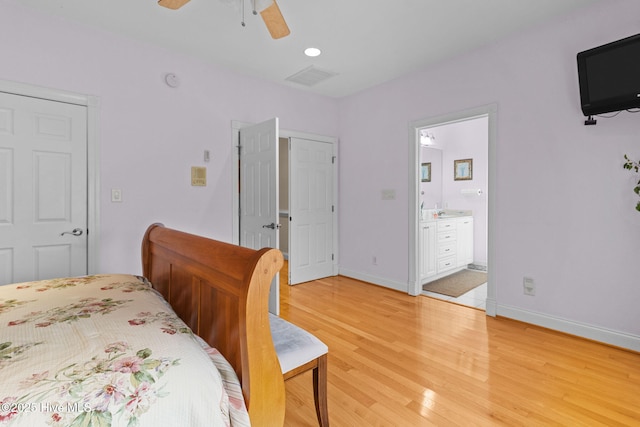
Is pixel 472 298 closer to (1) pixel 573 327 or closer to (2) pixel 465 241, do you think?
(1) pixel 573 327

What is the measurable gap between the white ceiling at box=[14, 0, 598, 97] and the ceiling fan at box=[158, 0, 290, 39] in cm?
20

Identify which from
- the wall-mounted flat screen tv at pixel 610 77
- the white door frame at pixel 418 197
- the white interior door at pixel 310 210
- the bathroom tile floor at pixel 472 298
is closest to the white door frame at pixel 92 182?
the white interior door at pixel 310 210

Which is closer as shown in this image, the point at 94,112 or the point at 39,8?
the point at 39,8

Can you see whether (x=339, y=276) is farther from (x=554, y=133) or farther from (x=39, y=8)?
(x=39, y=8)

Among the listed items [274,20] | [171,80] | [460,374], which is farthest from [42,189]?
[460,374]

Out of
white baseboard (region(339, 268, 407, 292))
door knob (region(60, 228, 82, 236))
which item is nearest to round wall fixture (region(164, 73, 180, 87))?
door knob (region(60, 228, 82, 236))

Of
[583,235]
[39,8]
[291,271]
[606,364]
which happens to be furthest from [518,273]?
[39,8]

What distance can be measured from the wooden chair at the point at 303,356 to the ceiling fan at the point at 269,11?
6.05 ft

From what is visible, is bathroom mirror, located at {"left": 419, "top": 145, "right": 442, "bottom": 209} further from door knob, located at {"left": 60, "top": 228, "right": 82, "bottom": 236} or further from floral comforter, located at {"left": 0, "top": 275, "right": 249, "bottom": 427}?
floral comforter, located at {"left": 0, "top": 275, "right": 249, "bottom": 427}

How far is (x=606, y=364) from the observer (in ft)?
7.23

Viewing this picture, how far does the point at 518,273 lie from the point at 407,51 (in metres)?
2.42

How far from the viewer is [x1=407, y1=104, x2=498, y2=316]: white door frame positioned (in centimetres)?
310

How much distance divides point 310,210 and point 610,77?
3.20m

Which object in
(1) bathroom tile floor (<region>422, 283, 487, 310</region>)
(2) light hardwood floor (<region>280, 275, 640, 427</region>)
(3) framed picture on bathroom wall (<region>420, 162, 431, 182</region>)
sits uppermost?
(3) framed picture on bathroom wall (<region>420, 162, 431, 182</region>)
